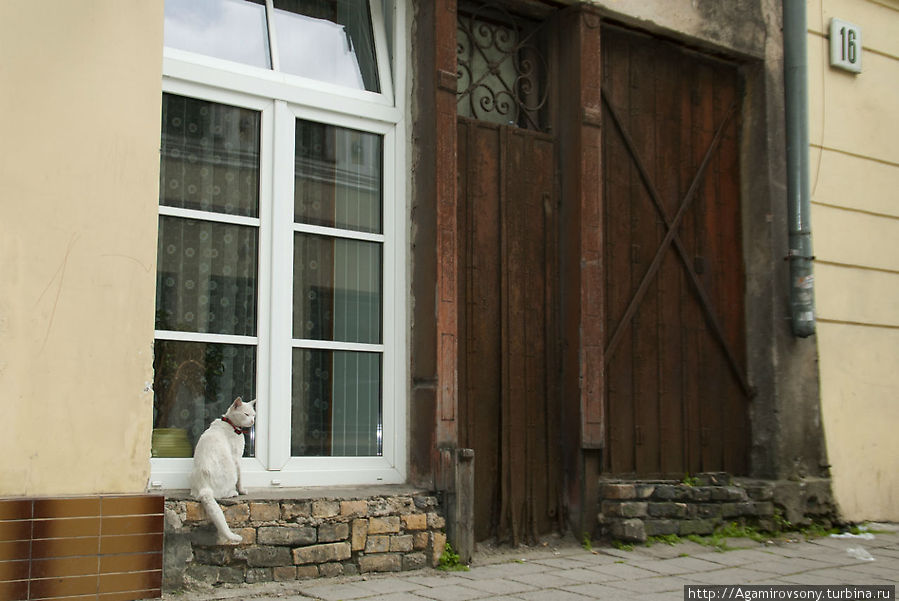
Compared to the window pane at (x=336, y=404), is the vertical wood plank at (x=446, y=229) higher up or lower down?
higher up

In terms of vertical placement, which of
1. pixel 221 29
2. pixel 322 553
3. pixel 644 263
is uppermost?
pixel 221 29

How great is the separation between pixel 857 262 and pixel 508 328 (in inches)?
127

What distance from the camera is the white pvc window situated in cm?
505

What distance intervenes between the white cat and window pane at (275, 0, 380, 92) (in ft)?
6.68

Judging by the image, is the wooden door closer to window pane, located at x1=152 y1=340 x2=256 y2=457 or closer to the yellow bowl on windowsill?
window pane, located at x1=152 y1=340 x2=256 y2=457

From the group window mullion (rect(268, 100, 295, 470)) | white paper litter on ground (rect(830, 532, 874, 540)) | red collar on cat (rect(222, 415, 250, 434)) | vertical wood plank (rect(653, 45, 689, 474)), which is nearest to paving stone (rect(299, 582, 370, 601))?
window mullion (rect(268, 100, 295, 470))

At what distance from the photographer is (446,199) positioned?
572 cm

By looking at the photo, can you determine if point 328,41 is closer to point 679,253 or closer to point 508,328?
point 508,328

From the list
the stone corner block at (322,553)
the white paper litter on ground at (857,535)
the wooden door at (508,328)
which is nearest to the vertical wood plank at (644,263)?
the wooden door at (508,328)

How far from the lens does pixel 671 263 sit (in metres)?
7.07

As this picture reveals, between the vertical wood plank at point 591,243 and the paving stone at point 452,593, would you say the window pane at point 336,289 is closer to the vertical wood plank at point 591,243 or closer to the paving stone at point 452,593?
the vertical wood plank at point 591,243

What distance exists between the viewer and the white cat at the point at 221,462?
4598 millimetres

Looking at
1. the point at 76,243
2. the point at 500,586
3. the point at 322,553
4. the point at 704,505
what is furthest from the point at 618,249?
the point at 76,243

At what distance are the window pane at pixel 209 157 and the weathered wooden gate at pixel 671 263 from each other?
2625 millimetres
